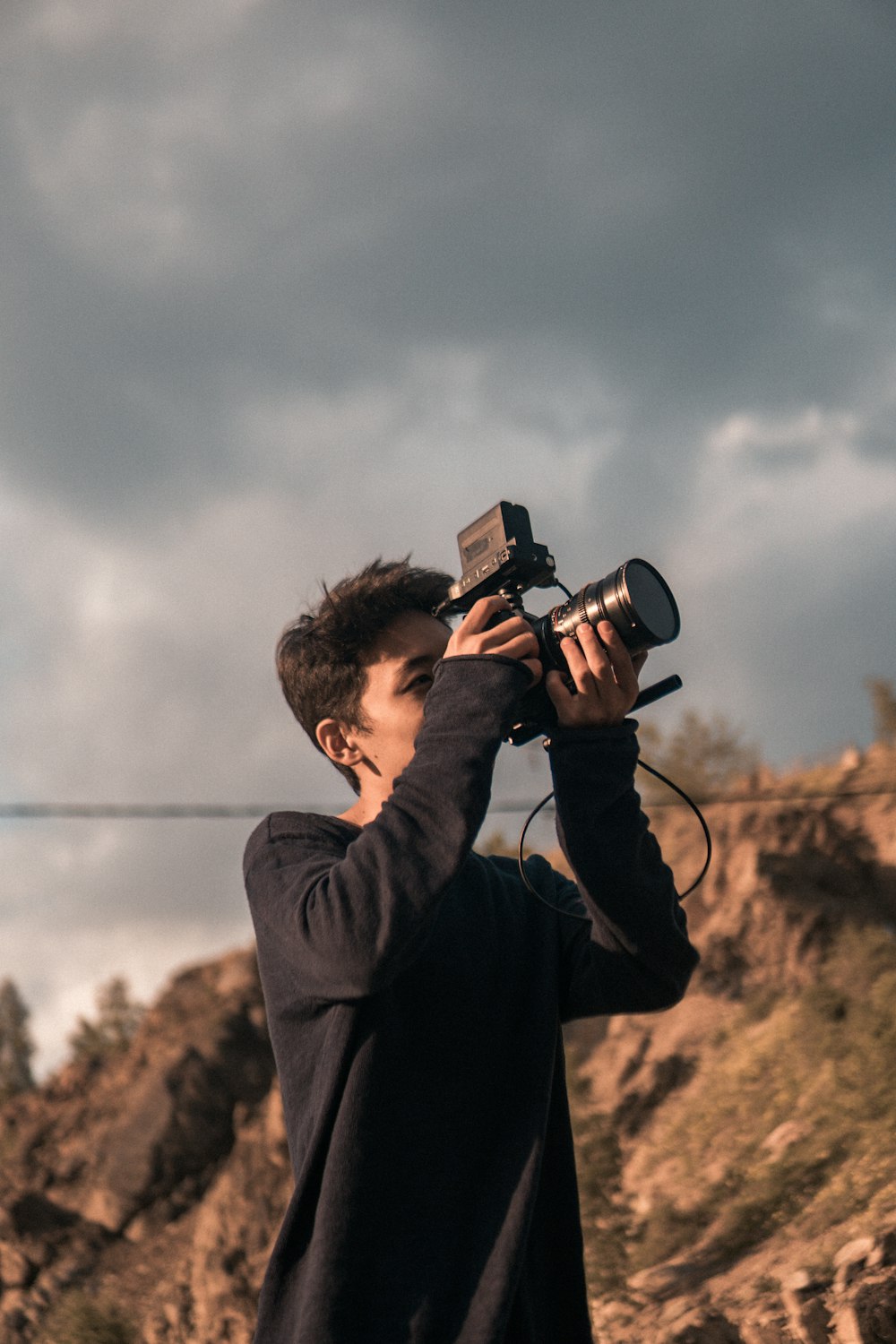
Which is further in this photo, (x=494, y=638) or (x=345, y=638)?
(x=345, y=638)

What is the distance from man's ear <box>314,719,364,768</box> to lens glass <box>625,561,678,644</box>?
2.14ft

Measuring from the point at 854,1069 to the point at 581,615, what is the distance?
6.32m

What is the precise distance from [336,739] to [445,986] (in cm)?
63

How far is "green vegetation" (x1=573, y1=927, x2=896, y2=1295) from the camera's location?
6496 mm

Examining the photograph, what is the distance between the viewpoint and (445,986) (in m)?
1.96

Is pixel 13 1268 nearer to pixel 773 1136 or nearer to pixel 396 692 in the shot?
pixel 773 1136

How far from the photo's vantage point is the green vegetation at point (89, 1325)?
7.64 meters

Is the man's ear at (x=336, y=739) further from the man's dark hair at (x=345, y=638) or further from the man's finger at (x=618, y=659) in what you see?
the man's finger at (x=618, y=659)

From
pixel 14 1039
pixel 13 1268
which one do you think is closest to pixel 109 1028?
pixel 13 1268

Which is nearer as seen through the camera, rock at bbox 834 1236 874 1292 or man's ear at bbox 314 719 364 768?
man's ear at bbox 314 719 364 768

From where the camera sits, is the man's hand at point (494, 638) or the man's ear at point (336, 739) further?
the man's ear at point (336, 739)

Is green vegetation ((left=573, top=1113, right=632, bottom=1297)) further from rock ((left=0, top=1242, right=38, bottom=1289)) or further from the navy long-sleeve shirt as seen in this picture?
rock ((left=0, top=1242, right=38, bottom=1289))

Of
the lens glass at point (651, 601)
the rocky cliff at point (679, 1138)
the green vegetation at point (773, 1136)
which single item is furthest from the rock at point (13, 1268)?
the lens glass at point (651, 601)

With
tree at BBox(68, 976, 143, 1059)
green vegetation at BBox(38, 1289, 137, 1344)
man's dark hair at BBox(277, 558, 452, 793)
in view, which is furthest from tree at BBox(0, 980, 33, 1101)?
man's dark hair at BBox(277, 558, 452, 793)
